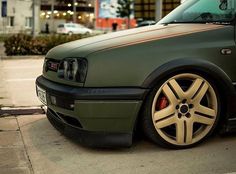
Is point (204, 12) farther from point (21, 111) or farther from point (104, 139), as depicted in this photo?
point (21, 111)

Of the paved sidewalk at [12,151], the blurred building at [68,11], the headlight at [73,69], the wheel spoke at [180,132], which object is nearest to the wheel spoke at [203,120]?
the wheel spoke at [180,132]

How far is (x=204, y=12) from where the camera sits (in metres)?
4.96

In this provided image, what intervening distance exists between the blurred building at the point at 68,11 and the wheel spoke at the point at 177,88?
61795 mm

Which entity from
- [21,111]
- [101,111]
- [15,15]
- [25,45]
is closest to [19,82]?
[21,111]

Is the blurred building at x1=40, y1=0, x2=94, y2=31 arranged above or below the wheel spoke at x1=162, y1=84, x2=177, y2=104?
above

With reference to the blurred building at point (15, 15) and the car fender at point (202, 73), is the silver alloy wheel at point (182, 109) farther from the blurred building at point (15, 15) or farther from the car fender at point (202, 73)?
the blurred building at point (15, 15)

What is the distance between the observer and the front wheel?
425cm

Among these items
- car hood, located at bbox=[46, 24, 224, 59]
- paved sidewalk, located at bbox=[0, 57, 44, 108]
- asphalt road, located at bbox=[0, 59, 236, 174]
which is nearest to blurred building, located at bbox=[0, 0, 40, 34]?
paved sidewalk, located at bbox=[0, 57, 44, 108]

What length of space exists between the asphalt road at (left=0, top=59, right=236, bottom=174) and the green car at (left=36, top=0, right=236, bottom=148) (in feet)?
0.47

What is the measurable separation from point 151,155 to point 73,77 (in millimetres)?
1019

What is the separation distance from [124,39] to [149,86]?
0.57m

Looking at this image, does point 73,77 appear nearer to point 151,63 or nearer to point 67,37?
point 151,63

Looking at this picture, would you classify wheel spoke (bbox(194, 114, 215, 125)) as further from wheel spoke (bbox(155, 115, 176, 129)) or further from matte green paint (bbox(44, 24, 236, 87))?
matte green paint (bbox(44, 24, 236, 87))

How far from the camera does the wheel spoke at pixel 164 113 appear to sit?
4.27 m
